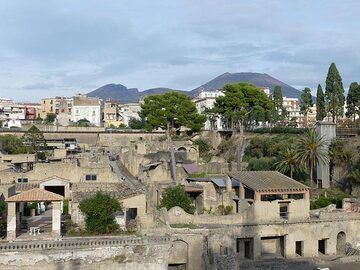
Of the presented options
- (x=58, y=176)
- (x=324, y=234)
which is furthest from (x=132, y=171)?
(x=324, y=234)

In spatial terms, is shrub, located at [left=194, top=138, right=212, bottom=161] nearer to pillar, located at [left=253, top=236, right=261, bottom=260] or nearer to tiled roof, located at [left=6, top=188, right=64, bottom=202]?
pillar, located at [left=253, top=236, right=261, bottom=260]

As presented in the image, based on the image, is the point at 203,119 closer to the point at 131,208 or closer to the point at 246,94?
the point at 246,94

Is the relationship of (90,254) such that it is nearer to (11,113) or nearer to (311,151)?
(311,151)

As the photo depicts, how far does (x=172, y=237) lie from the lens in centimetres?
2491

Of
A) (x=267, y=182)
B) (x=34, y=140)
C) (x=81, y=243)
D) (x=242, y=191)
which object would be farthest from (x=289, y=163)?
(x=34, y=140)

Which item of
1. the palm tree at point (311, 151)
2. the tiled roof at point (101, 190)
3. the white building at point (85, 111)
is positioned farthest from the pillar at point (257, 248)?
the white building at point (85, 111)

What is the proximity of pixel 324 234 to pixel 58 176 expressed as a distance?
19585 millimetres

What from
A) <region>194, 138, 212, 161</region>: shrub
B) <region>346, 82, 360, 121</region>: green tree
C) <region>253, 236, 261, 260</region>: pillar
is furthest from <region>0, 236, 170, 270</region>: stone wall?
<region>346, 82, 360, 121</region>: green tree

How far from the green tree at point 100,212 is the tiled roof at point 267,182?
29.5ft

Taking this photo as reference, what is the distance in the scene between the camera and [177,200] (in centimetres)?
3016

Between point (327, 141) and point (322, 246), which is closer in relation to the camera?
point (322, 246)

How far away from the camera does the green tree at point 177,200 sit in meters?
30.0

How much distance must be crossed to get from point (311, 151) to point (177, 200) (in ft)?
43.1

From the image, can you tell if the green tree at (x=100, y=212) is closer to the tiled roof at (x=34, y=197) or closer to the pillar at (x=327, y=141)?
the tiled roof at (x=34, y=197)
